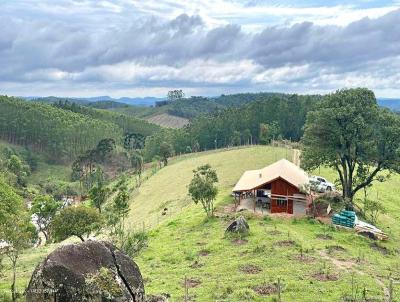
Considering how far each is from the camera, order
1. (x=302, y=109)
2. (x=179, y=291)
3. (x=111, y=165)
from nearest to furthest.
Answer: (x=179, y=291) → (x=302, y=109) → (x=111, y=165)

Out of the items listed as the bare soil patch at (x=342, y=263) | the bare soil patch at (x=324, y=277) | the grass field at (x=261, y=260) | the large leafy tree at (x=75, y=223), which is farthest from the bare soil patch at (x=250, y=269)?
the large leafy tree at (x=75, y=223)

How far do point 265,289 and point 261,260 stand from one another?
20.9 ft

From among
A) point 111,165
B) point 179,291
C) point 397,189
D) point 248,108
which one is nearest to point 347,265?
point 179,291

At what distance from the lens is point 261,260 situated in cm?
3672

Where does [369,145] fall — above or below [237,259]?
above

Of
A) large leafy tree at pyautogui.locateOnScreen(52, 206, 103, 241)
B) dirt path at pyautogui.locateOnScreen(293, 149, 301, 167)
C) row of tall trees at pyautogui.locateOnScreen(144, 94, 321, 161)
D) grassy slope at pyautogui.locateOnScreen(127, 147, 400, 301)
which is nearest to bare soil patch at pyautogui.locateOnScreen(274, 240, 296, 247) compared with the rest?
grassy slope at pyautogui.locateOnScreen(127, 147, 400, 301)

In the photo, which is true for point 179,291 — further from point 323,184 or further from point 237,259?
point 323,184

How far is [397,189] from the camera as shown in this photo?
77.0 m

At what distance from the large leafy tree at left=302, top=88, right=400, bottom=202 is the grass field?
7.63m

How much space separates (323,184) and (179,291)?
118 feet

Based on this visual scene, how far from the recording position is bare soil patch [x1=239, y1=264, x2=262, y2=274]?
1360 inches

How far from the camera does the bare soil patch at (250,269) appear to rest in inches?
1360

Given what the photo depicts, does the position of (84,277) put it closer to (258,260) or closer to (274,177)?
(258,260)

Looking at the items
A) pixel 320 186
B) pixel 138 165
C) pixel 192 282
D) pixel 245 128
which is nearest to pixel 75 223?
pixel 192 282
